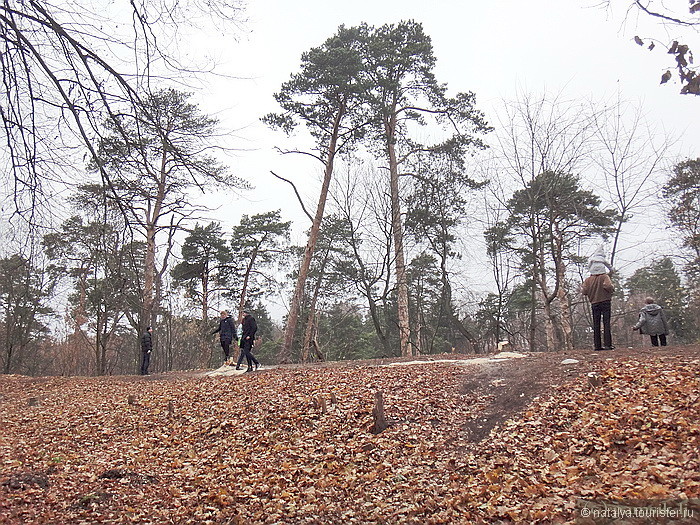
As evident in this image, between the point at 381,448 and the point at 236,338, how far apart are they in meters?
8.85

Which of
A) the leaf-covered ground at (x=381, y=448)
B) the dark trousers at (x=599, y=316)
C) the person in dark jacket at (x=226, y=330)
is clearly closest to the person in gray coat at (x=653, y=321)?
the dark trousers at (x=599, y=316)

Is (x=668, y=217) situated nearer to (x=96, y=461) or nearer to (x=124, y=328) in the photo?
(x=96, y=461)

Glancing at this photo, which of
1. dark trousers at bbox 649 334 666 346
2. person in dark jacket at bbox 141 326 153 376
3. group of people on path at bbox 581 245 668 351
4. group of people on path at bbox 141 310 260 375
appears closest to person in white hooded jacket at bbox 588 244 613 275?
group of people on path at bbox 581 245 668 351

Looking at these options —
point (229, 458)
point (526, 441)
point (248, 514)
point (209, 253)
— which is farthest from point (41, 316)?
point (526, 441)

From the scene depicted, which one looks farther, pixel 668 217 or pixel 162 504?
pixel 668 217

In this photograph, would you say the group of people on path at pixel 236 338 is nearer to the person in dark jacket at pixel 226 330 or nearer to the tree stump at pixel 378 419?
the person in dark jacket at pixel 226 330

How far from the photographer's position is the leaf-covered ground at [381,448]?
5090 mm

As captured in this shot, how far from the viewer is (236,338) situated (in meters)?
15.0

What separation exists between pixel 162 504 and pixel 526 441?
4.59 m

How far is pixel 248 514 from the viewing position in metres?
5.61

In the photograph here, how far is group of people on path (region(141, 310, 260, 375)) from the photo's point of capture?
13164 mm

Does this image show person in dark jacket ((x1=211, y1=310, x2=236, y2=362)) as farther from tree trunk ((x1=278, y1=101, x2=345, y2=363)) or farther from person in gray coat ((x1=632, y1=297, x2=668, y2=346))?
person in gray coat ((x1=632, y1=297, x2=668, y2=346))

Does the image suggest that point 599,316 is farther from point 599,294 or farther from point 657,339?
point 657,339


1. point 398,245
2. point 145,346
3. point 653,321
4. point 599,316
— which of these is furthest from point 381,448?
point 398,245
